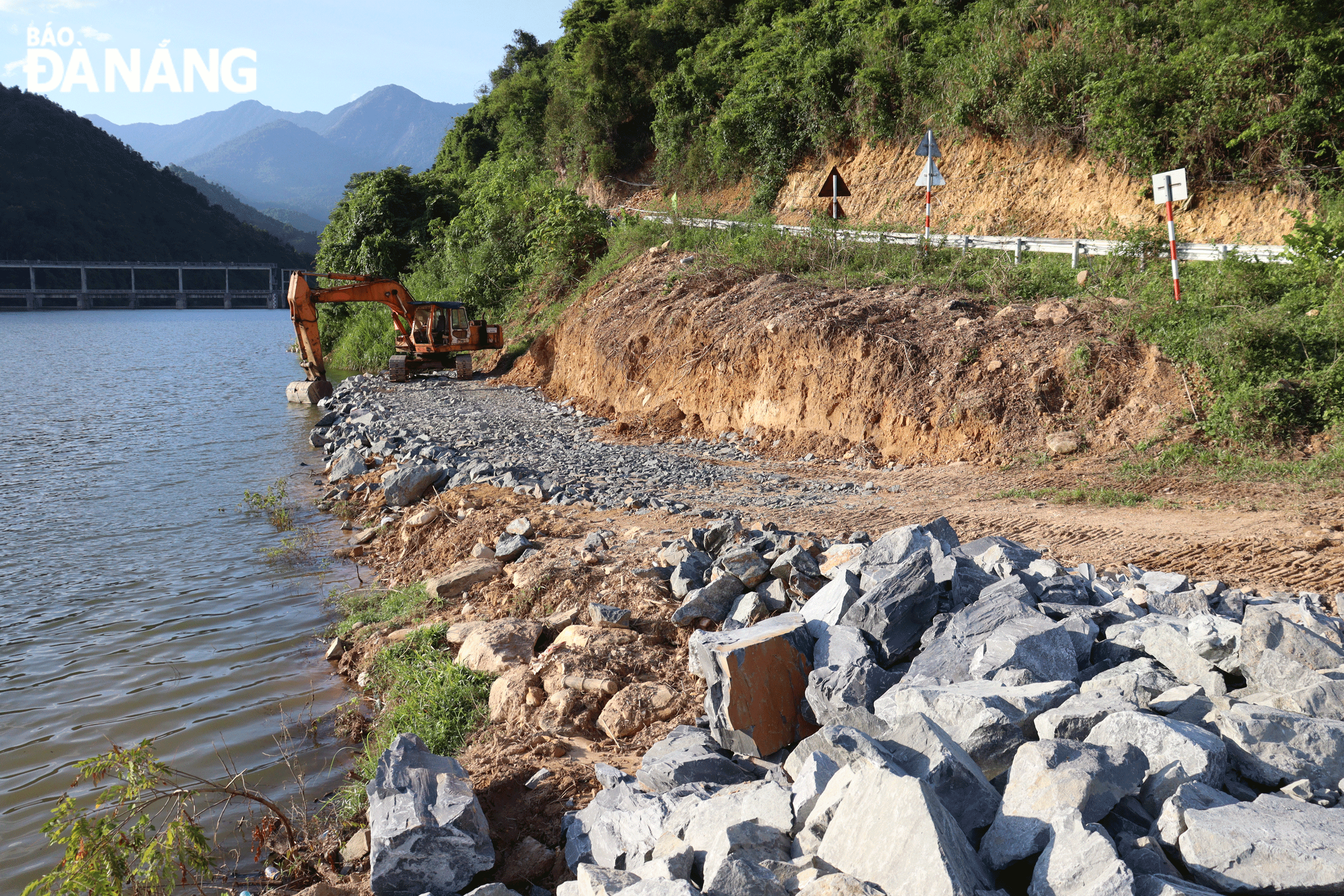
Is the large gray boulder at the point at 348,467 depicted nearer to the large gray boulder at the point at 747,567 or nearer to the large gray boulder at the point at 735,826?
the large gray boulder at the point at 747,567

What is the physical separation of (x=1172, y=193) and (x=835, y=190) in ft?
23.5

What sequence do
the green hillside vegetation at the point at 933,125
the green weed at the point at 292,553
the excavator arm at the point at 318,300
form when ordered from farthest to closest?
the excavator arm at the point at 318,300, the green hillside vegetation at the point at 933,125, the green weed at the point at 292,553

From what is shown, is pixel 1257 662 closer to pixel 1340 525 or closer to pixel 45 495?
pixel 1340 525

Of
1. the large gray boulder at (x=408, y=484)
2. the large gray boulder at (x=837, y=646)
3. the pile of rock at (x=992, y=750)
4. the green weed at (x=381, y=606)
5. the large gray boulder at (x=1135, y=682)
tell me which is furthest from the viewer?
the large gray boulder at (x=408, y=484)

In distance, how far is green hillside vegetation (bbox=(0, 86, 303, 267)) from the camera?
294ft

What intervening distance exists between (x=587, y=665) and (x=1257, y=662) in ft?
12.7

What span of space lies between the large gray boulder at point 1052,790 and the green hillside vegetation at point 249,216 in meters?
145

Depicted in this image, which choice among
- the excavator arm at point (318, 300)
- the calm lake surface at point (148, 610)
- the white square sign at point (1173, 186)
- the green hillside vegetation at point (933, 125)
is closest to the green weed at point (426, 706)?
the calm lake surface at point (148, 610)

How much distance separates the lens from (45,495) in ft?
43.0

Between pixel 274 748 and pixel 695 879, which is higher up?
pixel 695 879

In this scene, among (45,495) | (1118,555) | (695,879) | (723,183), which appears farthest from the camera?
(723,183)

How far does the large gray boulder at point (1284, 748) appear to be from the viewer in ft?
11.1

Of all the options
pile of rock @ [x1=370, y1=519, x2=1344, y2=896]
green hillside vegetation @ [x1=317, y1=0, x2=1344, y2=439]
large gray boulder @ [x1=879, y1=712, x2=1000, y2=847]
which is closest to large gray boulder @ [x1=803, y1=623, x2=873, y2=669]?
pile of rock @ [x1=370, y1=519, x2=1344, y2=896]

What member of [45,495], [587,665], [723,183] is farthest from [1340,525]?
[723,183]
